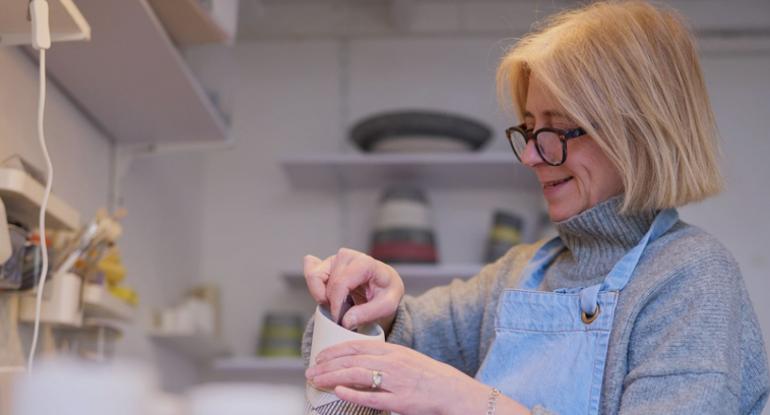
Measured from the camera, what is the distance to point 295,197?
9.91 ft

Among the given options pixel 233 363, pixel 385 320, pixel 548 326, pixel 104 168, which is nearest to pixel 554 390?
pixel 548 326

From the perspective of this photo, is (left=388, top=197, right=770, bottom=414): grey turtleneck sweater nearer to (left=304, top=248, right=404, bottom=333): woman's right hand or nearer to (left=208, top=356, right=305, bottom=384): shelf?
(left=304, top=248, right=404, bottom=333): woman's right hand

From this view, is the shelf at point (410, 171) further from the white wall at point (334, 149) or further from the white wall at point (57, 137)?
the white wall at point (57, 137)

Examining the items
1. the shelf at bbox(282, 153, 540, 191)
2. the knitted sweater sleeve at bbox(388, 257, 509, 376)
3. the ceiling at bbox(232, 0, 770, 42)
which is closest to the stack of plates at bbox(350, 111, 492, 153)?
the shelf at bbox(282, 153, 540, 191)

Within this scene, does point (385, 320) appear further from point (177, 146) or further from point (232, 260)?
point (232, 260)

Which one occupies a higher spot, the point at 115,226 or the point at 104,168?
the point at 104,168

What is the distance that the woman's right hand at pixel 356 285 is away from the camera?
1.06 metres

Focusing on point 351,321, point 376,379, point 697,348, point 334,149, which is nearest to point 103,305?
point 351,321

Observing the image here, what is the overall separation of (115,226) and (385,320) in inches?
19.0

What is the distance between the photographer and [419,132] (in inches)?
107

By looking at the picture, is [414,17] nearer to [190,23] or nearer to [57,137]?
[190,23]

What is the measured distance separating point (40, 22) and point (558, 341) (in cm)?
69

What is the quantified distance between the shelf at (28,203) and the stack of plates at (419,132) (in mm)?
1449

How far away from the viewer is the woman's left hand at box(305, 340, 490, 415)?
930 millimetres
